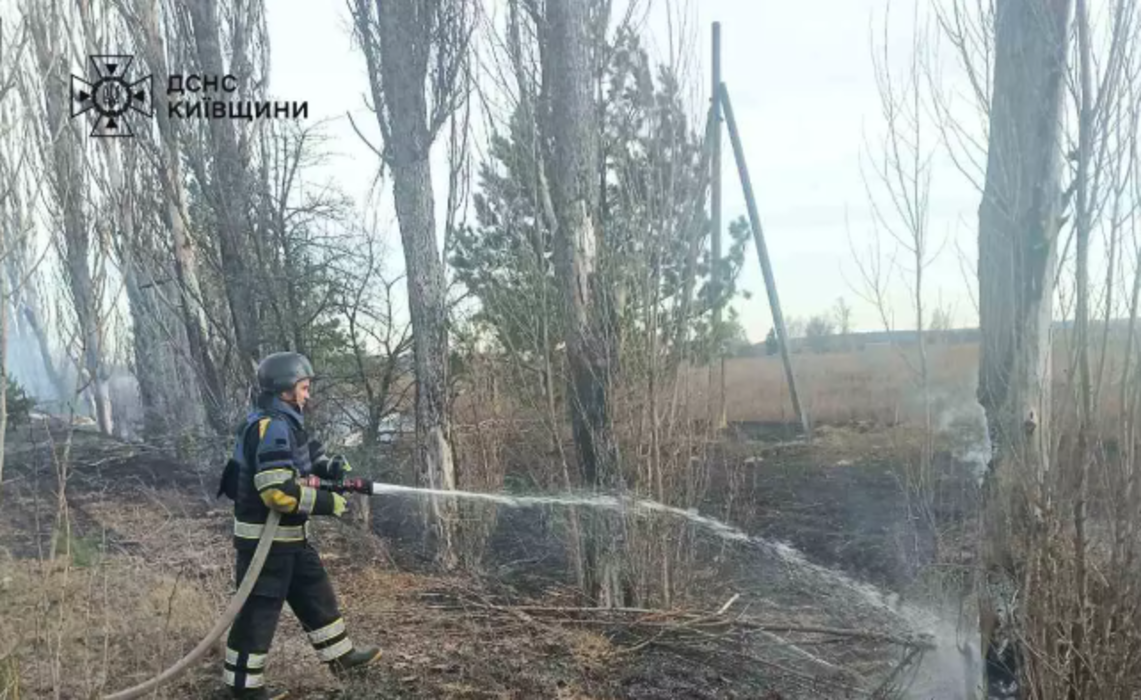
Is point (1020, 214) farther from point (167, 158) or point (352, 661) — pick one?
point (167, 158)

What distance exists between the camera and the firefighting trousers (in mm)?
→ 4230

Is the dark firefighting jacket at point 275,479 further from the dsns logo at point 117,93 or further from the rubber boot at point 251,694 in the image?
the dsns logo at point 117,93

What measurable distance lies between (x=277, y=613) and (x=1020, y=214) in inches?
169

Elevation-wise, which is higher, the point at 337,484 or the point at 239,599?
the point at 337,484

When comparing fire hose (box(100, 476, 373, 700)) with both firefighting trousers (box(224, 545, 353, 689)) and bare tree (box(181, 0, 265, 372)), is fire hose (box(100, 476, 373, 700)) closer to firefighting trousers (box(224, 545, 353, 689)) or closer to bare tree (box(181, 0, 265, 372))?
firefighting trousers (box(224, 545, 353, 689))

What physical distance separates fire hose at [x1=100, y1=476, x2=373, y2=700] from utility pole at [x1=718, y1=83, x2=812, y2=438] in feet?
30.6

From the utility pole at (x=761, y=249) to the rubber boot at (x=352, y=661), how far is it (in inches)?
374

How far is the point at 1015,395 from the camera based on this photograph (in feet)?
13.8

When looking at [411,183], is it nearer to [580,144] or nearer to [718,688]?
[580,144]

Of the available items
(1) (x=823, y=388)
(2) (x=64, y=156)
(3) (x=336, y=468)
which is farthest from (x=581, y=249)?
(1) (x=823, y=388)

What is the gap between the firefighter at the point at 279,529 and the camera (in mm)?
4211

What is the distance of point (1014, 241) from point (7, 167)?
15.7ft

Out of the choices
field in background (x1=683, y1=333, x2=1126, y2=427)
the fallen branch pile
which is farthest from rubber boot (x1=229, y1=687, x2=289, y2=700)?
field in background (x1=683, y1=333, x2=1126, y2=427)

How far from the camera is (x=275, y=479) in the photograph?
4.13 meters
